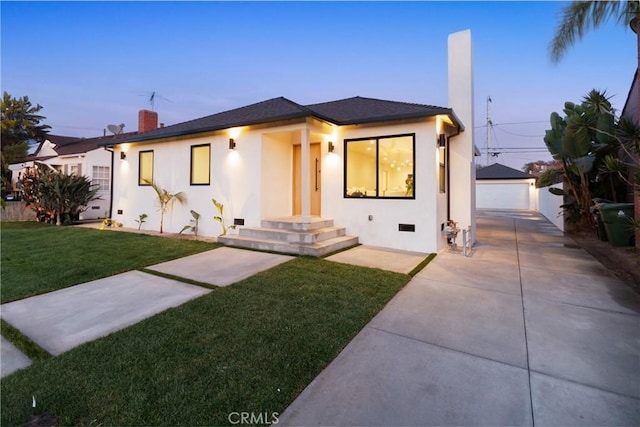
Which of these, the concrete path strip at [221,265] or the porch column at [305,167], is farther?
the porch column at [305,167]

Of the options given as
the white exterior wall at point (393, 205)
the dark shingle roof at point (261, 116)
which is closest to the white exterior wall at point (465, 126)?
the white exterior wall at point (393, 205)

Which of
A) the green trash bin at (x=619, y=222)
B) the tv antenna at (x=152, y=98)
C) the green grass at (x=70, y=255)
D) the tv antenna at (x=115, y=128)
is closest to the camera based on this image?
the green grass at (x=70, y=255)

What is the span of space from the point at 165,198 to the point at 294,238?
5.06 meters

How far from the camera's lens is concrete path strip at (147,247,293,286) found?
486cm

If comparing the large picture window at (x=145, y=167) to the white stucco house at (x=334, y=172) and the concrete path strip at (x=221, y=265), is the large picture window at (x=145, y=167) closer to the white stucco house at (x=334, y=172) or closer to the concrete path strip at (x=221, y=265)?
the white stucco house at (x=334, y=172)

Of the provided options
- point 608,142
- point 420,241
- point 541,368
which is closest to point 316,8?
point 420,241

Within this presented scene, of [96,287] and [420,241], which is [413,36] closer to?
[420,241]

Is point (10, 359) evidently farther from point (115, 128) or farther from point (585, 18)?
point (115, 128)

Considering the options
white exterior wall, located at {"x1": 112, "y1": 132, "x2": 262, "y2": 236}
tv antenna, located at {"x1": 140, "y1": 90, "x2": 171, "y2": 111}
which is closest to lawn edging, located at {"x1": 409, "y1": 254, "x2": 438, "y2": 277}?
white exterior wall, located at {"x1": 112, "y1": 132, "x2": 262, "y2": 236}

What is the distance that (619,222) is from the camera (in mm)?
7918

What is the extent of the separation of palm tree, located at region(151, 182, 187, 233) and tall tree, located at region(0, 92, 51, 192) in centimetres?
2182

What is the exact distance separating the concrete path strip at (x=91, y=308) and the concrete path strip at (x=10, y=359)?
16 cm

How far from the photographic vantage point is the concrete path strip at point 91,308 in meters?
3.03

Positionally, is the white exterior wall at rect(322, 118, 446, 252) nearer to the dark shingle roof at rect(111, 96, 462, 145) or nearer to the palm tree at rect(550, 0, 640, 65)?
the dark shingle roof at rect(111, 96, 462, 145)
